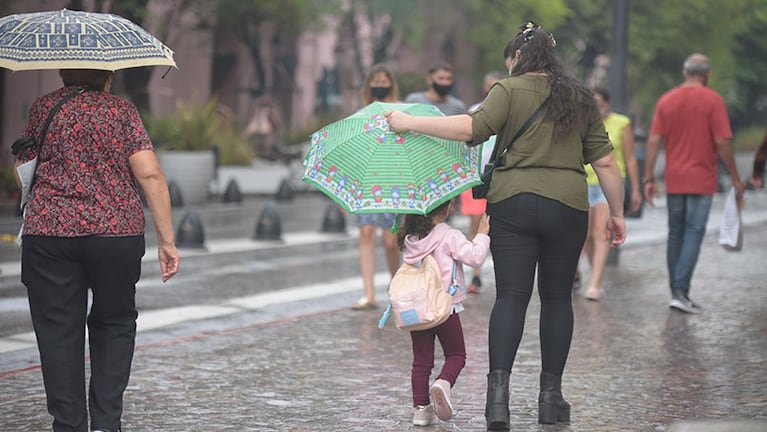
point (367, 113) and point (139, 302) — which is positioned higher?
point (367, 113)

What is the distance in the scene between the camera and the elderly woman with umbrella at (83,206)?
205 inches

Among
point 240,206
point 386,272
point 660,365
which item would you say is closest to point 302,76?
point 240,206

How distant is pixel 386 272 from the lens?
13.2 m

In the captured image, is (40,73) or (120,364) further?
(40,73)

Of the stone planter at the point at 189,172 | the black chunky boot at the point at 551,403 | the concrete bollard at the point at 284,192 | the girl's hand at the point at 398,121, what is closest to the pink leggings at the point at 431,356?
the black chunky boot at the point at 551,403

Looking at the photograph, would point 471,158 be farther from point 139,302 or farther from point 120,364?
point 139,302

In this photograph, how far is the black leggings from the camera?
598cm

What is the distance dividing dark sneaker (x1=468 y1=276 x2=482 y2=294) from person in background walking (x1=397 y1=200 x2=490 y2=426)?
5.03 meters

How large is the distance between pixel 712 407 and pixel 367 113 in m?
2.27

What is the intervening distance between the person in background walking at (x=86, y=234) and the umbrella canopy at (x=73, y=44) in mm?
158

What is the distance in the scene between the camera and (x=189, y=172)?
71.6 feet

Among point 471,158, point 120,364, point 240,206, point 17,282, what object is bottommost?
point 240,206

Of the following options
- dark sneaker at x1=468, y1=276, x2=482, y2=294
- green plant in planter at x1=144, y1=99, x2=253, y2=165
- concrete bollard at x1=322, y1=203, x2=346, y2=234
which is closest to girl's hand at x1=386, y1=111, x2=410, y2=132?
dark sneaker at x1=468, y1=276, x2=482, y2=294

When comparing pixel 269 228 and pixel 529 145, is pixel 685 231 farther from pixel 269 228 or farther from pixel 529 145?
pixel 269 228
